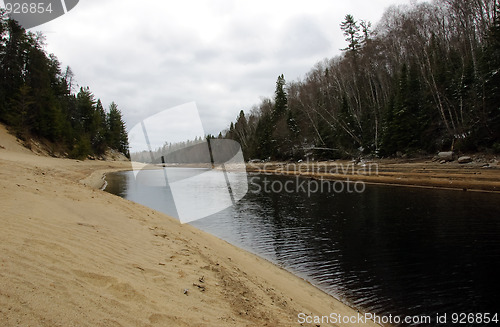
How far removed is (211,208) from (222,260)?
11.2 meters

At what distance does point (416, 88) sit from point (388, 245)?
114 feet

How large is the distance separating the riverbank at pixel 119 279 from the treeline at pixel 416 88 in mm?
29267

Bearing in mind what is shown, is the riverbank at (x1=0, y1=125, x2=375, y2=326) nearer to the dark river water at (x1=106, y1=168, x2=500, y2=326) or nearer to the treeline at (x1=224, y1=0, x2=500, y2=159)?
the dark river water at (x1=106, y1=168, x2=500, y2=326)

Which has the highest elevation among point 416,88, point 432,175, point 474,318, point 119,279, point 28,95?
point 28,95

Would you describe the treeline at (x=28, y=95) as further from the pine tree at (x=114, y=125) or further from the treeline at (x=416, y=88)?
the treeline at (x=416, y=88)

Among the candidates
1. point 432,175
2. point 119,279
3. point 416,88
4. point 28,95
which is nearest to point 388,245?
point 119,279

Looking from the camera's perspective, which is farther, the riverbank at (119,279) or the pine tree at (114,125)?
the pine tree at (114,125)

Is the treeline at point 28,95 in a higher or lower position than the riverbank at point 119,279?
higher

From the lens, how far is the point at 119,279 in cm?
384

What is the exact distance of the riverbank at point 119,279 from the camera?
2850mm

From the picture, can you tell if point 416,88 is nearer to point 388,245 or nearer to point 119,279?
point 388,245

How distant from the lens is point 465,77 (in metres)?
29.8

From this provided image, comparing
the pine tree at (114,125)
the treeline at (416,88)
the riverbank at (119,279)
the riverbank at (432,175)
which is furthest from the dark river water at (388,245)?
the pine tree at (114,125)

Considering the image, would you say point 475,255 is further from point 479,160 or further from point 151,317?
point 479,160
